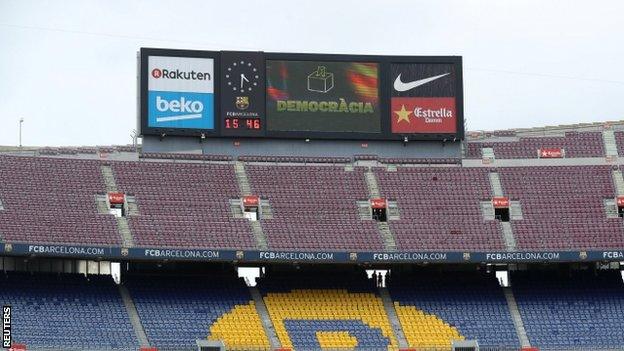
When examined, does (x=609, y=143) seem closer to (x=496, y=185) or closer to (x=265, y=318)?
(x=496, y=185)

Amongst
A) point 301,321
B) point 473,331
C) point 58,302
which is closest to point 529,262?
point 473,331

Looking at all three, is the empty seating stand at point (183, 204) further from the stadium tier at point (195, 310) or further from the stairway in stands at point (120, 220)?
the stadium tier at point (195, 310)

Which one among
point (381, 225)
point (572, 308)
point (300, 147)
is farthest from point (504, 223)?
point (300, 147)

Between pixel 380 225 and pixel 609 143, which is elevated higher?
pixel 609 143

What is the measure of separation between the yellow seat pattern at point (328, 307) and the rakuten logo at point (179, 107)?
12177 millimetres

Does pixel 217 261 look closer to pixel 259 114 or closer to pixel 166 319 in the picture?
pixel 166 319

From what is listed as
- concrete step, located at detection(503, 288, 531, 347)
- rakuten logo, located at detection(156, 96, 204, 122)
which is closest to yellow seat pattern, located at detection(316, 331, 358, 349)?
concrete step, located at detection(503, 288, 531, 347)

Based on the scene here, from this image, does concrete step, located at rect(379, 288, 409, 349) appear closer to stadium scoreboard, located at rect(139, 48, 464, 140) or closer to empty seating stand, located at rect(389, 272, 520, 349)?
empty seating stand, located at rect(389, 272, 520, 349)

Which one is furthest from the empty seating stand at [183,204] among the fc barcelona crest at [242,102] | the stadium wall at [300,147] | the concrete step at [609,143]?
the concrete step at [609,143]

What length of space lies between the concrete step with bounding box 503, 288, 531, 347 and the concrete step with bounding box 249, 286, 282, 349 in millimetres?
13553

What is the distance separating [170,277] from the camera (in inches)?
3287

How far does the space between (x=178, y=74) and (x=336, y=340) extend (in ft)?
63.3

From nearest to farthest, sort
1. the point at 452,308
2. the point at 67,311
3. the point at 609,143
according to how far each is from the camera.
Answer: the point at 67,311, the point at 452,308, the point at 609,143

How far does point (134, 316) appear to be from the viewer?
260 feet
